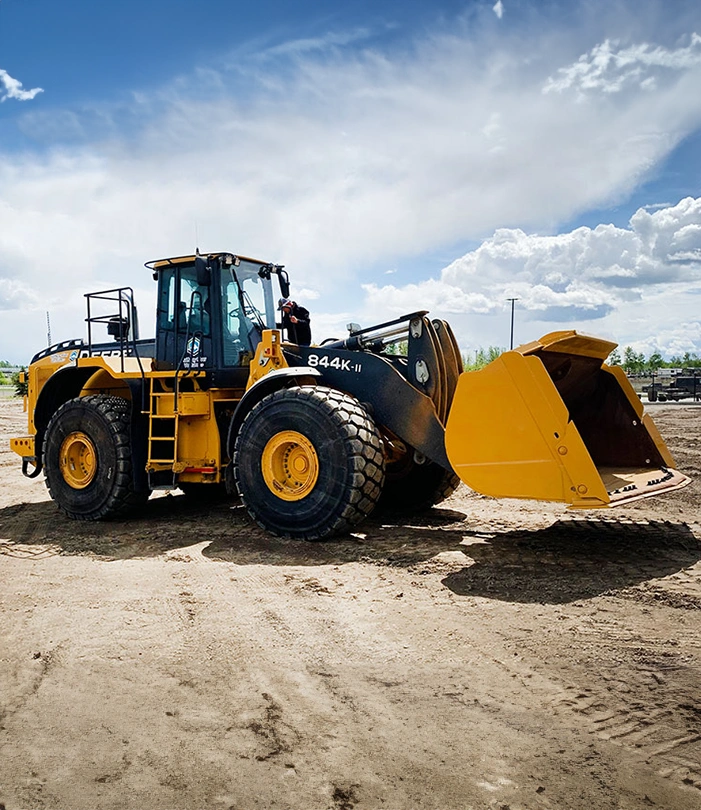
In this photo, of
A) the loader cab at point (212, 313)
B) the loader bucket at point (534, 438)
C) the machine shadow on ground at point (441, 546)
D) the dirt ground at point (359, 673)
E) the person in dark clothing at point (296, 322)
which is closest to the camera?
the dirt ground at point (359, 673)

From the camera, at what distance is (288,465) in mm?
6945

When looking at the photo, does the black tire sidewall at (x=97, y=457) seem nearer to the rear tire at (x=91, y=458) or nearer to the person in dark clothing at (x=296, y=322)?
the rear tire at (x=91, y=458)

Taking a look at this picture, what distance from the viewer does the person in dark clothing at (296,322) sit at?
837 cm

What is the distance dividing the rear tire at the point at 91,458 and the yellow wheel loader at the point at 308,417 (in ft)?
0.07

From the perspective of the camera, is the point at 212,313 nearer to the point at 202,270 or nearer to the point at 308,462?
the point at 202,270

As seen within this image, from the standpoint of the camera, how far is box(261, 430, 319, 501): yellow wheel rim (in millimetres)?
6734

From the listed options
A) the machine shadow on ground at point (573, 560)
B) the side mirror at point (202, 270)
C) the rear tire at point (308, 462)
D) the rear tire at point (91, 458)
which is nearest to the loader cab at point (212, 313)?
the side mirror at point (202, 270)

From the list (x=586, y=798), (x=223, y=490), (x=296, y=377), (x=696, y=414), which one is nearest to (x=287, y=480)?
(x=296, y=377)

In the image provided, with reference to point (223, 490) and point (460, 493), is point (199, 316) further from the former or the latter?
point (460, 493)

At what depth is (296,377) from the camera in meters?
7.43

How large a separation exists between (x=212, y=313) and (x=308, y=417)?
2.15m

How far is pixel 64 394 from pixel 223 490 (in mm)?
2324

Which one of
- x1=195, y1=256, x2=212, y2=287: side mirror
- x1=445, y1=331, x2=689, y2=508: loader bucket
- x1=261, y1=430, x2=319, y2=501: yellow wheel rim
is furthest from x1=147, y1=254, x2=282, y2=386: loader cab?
x1=445, y1=331, x2=689, y2=508: loader bucket

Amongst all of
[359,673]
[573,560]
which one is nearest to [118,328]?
[573,560]
